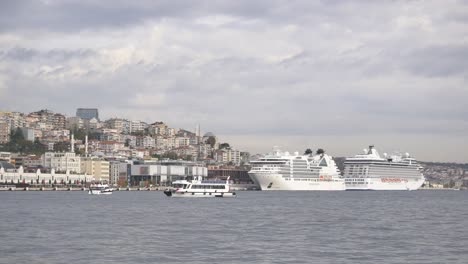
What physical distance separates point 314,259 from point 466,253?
16.3ft

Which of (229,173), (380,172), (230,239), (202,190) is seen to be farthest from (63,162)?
(230,239)

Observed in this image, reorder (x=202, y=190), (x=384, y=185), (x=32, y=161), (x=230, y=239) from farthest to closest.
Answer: (x=32, y=161) < (x=384, y=185) < (x=202, y=190) < (x=230, y=239)

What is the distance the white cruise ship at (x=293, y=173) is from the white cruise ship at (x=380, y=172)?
13.5ft

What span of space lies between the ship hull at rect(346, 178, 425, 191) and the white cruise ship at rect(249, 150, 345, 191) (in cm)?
297

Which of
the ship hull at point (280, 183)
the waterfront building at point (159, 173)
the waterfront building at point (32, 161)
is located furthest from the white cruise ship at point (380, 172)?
the waterfront building at point (32, 161)

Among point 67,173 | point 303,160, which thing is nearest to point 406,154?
point 303,160

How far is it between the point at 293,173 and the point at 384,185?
17.9 meters

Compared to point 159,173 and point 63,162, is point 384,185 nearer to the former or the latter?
point 159,173

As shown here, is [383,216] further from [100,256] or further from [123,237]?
[100,256]

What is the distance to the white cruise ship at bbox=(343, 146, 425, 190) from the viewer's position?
136500 mm

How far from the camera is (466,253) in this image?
27.5m

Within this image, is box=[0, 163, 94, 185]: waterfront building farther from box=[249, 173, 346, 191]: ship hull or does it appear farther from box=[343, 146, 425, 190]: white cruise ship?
box=[343, 146, 425, 190]: white cruise ship

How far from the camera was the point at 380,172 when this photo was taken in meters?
138

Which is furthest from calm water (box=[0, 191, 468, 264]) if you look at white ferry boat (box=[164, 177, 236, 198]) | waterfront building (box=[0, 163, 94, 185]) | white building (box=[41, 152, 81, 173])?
white building (box=[41, 152, 81, 173])
